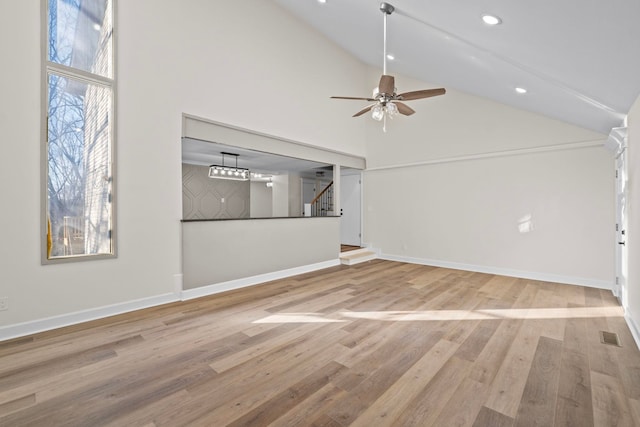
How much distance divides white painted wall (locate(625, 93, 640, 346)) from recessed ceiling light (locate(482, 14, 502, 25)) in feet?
5.90

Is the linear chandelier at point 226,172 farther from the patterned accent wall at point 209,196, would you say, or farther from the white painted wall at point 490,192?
the white painted wall at point 490,192

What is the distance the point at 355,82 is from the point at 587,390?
6.95m

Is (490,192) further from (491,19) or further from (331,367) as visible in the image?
(331,367)

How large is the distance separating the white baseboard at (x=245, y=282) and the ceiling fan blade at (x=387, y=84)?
3.51 metres

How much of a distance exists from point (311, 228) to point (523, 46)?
4437 millimetres

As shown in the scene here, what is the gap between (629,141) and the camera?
3285 mm

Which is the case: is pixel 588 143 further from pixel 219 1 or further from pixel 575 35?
pixel 219 1

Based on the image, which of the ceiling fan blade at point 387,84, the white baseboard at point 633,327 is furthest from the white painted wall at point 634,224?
the ceiling fan blade at point 387,84

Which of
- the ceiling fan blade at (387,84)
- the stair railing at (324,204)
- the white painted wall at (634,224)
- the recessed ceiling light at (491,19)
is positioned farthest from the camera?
the stair railing at (324,204)

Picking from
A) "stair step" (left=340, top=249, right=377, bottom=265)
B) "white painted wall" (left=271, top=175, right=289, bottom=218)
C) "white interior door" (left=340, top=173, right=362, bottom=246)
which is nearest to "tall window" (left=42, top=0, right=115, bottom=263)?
"stair step" (left=340, top=249, right=377, bottom=265)

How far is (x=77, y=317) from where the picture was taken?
125 inches

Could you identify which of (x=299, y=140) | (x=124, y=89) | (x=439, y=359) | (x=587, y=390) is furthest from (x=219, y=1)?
(x=587, y=390)

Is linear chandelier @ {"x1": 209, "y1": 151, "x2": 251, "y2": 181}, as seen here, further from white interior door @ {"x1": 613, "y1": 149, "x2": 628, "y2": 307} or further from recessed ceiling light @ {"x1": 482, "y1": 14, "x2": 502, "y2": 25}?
white interior door @ {"x1": 613, "y1": 149, "x2": 628, "y2": 307}

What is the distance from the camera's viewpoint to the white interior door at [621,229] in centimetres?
364
